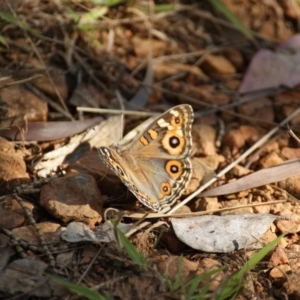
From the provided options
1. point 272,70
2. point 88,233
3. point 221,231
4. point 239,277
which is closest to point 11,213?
point 88,233

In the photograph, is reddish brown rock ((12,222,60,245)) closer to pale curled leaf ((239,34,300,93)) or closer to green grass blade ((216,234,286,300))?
green grass blade ((216,234,286,300))

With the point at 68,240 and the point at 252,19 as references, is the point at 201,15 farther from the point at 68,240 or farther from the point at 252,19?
the point at 68,240

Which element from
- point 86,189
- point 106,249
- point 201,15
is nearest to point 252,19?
point 201,15

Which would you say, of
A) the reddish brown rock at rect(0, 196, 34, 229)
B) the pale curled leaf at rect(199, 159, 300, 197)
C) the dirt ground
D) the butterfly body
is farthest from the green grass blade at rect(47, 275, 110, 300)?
the pale curled leaf at rect(199, 159, 300, 197)

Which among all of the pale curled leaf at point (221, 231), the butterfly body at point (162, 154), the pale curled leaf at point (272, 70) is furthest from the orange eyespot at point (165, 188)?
the pale curled leaf at point (272, 70)

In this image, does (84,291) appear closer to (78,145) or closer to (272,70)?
(78,145)

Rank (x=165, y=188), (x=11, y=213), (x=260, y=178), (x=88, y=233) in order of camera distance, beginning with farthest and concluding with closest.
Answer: (x=260, y=178), (x=165, y=188), (x=11, y=213), (x=88, y=233)
